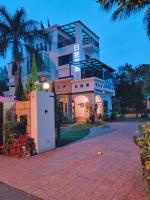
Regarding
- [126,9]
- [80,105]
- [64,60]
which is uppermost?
[64,60]

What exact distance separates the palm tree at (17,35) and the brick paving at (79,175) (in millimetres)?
13979

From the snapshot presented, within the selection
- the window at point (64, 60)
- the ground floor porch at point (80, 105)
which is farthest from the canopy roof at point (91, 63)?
the window at point (64, 60)

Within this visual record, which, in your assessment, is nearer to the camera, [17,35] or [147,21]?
[147,21]

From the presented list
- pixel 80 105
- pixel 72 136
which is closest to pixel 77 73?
pixel 80 105

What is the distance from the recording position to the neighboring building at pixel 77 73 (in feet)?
95.3

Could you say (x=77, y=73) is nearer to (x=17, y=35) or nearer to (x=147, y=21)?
(x=17, y=35)

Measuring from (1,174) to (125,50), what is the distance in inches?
5702

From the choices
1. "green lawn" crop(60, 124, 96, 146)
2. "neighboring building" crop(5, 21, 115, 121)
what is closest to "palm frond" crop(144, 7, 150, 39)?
"green lawn" crop(60, 124, 96, 146)

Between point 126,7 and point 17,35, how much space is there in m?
16.1

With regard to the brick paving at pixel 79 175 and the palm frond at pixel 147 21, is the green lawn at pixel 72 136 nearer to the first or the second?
the brick paving at pixel 79 175

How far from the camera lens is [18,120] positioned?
34.6 ft

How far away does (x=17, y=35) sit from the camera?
2239 centimetres

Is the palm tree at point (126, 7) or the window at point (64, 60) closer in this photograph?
the palm tree at point (126, 7)

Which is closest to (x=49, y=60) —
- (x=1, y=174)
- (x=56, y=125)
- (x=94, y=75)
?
(x=94, y=75)
